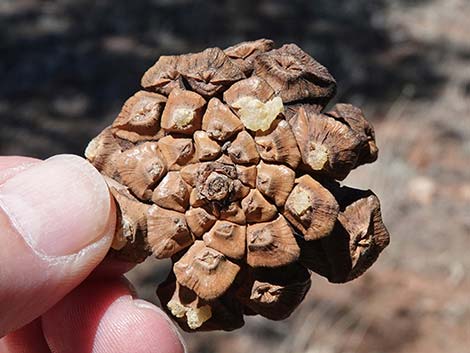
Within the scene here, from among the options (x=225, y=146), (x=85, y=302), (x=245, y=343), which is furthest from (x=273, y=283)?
(x=245, y=343)

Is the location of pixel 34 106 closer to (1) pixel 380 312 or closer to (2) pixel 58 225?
(1) pixel 380 312

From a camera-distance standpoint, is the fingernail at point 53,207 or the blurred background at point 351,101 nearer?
the fingernail at point 53,207

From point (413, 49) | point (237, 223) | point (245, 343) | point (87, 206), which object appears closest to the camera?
point (237, 223)

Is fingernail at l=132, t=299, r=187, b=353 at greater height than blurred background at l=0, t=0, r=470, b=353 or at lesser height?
greater

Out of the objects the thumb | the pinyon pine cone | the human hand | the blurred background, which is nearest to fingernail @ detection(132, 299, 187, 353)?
the human hand

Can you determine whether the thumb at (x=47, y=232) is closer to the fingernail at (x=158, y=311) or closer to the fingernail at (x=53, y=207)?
the fingernail at (x=53, y=207)

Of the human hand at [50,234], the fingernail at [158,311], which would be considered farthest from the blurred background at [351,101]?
the human hand at [50,234]

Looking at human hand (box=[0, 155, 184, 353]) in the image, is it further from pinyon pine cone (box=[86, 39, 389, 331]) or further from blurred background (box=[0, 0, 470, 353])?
blurred background (box=[0, 0, 470, 353])
